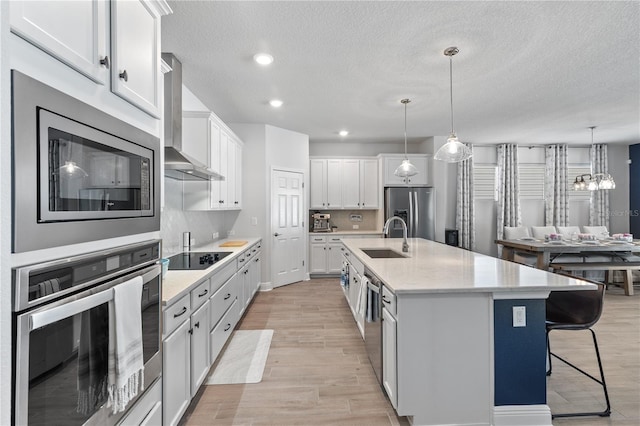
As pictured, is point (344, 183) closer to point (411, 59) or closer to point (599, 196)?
point (411, 59)

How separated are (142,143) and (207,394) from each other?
1.86 metres

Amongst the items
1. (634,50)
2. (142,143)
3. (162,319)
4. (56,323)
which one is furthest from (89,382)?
(634,50)

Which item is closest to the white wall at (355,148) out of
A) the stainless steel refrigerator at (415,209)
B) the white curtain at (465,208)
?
the white curtain at (465,208)

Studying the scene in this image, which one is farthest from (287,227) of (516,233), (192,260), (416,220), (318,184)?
(516,233)

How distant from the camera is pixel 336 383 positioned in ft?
7.41

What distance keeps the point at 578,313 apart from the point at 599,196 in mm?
6288

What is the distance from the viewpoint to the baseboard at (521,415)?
1746mm

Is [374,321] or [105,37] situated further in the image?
[374,321]

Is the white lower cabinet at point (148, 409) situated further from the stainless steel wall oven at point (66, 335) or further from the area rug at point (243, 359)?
the area rug at point (243, 359)

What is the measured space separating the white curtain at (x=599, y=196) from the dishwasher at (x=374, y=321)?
7.04 m

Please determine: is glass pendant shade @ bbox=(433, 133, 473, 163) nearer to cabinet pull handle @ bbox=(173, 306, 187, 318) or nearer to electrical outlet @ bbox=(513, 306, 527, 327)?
electrical outlet @ bbox=(513, 306, 527, 327)

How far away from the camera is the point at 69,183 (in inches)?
35.8

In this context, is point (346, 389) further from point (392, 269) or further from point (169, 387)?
point (169, 387)

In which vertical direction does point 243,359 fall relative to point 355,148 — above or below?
below
